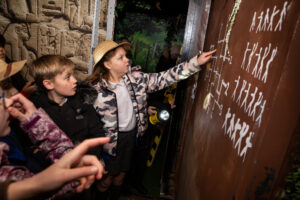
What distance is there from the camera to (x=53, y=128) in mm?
1365

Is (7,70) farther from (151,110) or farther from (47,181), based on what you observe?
(151,110)

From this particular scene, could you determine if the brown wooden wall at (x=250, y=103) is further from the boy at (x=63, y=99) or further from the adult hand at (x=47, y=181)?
the boy at (x=63, y=99)

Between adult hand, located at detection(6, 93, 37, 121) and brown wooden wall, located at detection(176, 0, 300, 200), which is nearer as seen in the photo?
brown wooden wall, located at detection(176, 0, 300, 200)

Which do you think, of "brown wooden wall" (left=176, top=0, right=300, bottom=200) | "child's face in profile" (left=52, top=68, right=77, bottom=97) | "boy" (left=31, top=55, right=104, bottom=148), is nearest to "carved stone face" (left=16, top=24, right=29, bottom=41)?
"boy" (left=31, top=55, right=104, bottom=148)

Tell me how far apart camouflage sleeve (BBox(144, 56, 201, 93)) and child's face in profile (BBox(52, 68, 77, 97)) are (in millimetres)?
849

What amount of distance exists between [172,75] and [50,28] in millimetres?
1857

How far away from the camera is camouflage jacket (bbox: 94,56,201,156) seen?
213cm

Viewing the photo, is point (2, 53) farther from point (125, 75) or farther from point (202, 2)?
Answer: point (202, 2)

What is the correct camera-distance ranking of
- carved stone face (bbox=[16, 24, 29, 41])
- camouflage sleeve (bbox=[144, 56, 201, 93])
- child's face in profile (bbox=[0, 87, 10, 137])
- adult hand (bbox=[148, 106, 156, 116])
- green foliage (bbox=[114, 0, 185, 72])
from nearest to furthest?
child's face in profile (bbox=[0, 87, 10, 137]), camouflage sleeve (bbox=[144, 56, 201, 93]), adult hand (bbox=[148, 106, 156, 116]), carved stone face (bbox=[16, 24, 29, 41]), green foliage (bbox=[114, 0, 185, 72])

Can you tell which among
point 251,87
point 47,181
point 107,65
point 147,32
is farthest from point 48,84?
point 147,32

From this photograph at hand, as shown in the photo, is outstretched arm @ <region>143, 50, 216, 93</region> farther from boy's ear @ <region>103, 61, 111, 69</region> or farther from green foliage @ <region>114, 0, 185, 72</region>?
green foliage @ <region>114, 0, 185, 72</region>

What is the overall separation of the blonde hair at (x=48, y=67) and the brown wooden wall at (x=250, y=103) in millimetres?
1416

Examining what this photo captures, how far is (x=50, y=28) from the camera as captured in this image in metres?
2.72

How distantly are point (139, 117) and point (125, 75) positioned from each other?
0.53m
